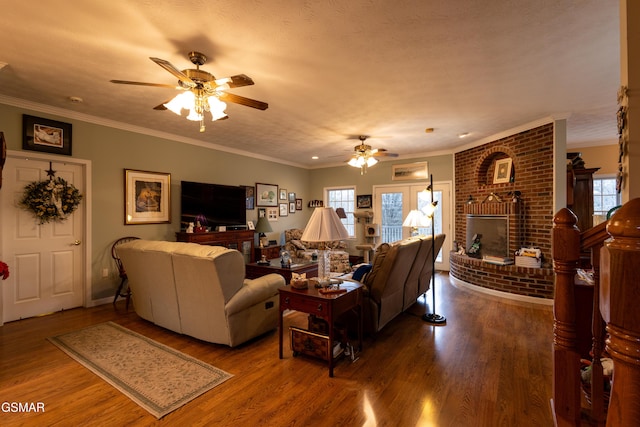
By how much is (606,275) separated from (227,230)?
5.38 m

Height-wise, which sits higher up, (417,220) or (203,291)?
(417,220)

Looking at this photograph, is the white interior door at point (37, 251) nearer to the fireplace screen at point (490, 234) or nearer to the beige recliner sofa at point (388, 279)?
the beige recliner sofa at point (388, 279)

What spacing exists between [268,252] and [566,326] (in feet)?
17.8

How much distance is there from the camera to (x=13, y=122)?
343cm

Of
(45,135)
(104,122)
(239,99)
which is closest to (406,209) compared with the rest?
(239,99)

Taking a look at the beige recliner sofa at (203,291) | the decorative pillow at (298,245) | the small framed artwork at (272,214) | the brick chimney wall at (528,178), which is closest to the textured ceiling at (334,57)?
the brick chimney wall at (528,178)

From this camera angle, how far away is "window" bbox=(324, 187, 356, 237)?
7617mm

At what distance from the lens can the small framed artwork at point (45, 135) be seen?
3.50 m

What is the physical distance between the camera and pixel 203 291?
267 cm

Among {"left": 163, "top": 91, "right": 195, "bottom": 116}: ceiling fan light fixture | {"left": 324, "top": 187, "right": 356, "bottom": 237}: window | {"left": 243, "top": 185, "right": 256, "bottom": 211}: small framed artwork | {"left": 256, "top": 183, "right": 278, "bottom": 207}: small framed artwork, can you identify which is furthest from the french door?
{"left": 163, "top": 91, "right": 195, "bottom": 116}: ceiling fan light fixture

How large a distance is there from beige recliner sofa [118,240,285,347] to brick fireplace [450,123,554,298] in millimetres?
3447

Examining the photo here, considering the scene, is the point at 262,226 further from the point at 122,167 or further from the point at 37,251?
the point at 37,251

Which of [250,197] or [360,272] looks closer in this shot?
[360,272]

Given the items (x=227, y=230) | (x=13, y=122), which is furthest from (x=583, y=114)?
(x=13, y=122)
